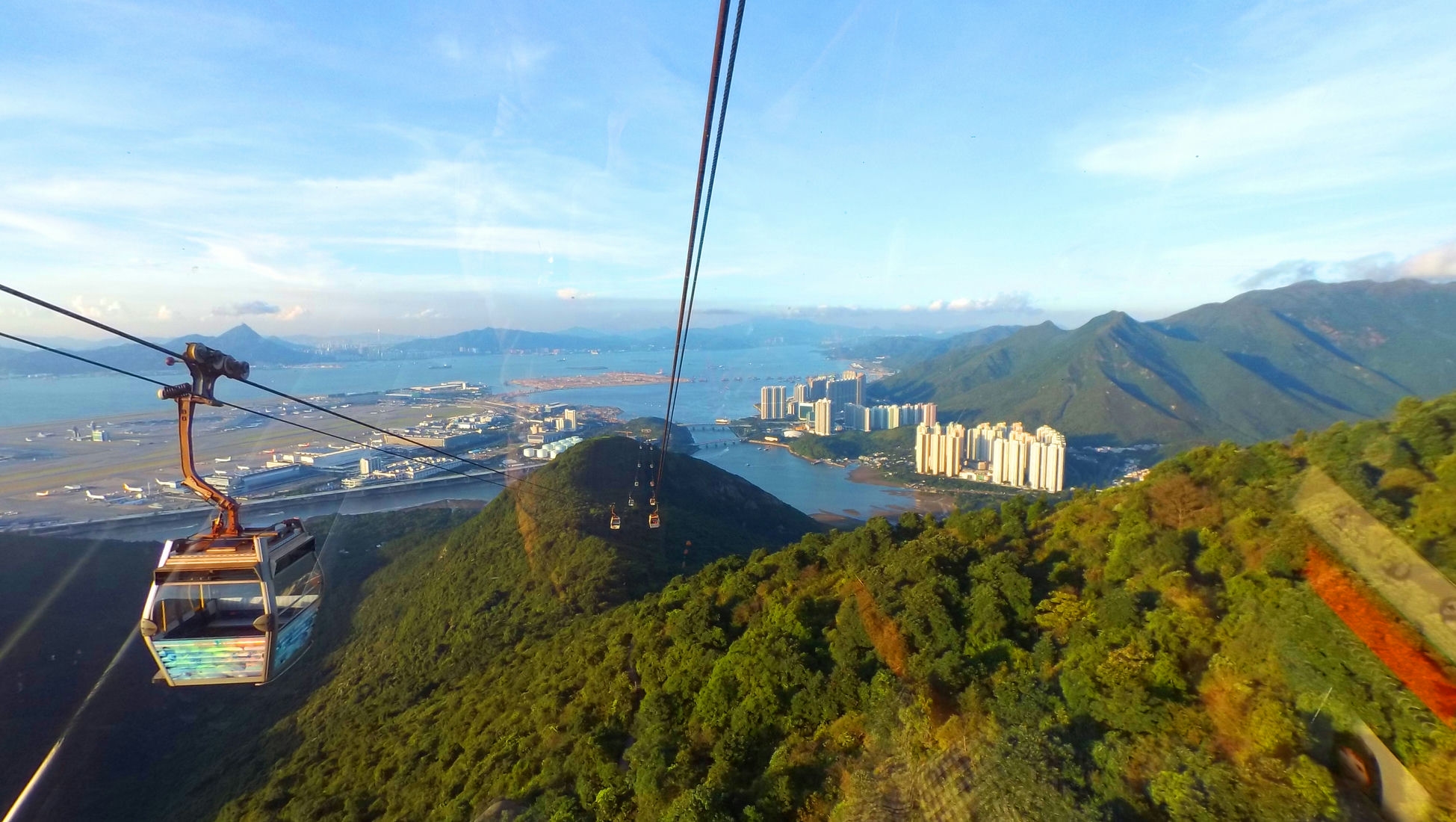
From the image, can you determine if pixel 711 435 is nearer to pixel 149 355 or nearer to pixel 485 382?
pixel 485 382

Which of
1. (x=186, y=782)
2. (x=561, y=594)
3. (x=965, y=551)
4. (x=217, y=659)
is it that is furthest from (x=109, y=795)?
(x=965, y=551)

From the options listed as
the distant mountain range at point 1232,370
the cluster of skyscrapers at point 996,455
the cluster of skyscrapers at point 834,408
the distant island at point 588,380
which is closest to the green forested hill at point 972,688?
the distant mountain range at point 1232,370

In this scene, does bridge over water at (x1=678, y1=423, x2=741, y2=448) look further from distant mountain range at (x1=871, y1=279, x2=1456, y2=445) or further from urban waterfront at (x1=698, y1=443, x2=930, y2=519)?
distant mountain range at (x1=871, y1=279, x2=1456, y2=445)

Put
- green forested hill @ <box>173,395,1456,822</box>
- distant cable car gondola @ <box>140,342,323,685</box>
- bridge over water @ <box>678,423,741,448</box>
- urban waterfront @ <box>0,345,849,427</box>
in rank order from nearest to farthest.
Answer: green forested hill @ <box>173,395,1456,822</box>, distant cable car gondola @ <box>140,342,323,685</box>, urban waterfront @ <box>0,345,849,427</box>, bridge over water @ <box>678,423,741,448</box>

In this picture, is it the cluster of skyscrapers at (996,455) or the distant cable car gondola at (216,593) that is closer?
the distant cable car gondola at (216,593)

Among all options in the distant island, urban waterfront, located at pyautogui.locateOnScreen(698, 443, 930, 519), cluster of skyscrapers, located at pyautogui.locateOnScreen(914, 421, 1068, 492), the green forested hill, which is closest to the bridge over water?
urban waterfront, located at pyautogui.locateOnScreen(698, 443, 930, 519)

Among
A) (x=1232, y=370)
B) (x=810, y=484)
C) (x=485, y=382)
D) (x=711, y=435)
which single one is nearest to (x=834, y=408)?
(x=711, y=435)

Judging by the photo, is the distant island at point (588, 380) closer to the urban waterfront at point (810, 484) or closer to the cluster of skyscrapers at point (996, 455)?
the urban waterfront at point (810, 484)
